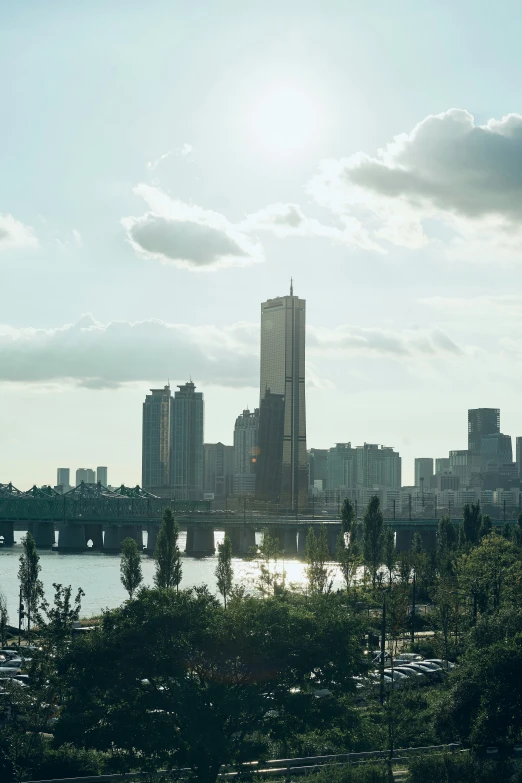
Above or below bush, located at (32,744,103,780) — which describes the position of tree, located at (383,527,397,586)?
above

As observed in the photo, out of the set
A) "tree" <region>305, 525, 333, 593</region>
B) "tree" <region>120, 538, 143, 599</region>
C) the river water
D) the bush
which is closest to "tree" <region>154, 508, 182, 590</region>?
"tree" <region>120, 538, 143, 599</region>

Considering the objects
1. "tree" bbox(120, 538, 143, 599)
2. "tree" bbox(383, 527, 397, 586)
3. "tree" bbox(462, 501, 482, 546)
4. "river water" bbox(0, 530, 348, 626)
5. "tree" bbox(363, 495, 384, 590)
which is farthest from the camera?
"tree" bbox(462, 501, 482, 546)

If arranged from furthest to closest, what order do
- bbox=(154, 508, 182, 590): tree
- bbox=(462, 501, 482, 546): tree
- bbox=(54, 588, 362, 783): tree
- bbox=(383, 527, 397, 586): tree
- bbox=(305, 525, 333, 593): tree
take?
1. bbox=(462, 501, 482, 546): tree
2. bbox=(383, 527, 397, 586): tree
3. bbox=(154, 508, 182, 590): tree
4. bbox=(305, 525, 333, 593): tree
5. bbox=(54, 588, 362, 783): tree

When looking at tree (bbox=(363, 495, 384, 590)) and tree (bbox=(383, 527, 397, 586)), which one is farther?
tree (bbox=(363, 495, 384, 590))

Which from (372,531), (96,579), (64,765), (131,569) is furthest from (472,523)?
(64,765)

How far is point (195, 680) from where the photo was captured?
3694cm

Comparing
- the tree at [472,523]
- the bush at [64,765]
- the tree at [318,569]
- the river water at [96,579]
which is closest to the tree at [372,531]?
the river water at [96,579]

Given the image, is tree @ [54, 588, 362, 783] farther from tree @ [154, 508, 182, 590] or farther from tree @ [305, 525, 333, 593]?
tree @ [154, 508, 182, 590]

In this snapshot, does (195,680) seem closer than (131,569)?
Yes

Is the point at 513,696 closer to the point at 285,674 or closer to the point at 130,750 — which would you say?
the point at 285,674

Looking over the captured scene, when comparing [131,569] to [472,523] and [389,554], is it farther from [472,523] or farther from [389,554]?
[472,523]

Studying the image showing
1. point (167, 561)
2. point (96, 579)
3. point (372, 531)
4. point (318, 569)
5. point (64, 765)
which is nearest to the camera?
point (64, 765)

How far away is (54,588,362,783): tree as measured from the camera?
35656 millimetres

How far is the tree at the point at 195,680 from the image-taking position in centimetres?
3566
